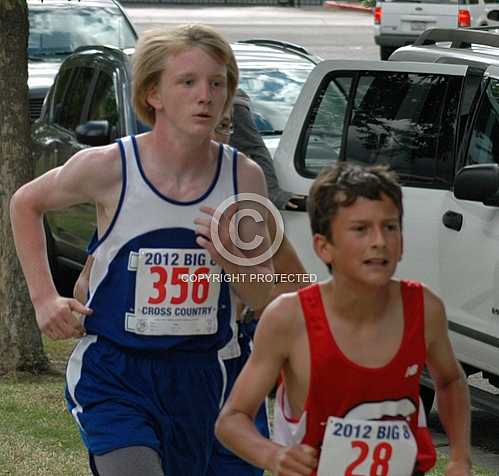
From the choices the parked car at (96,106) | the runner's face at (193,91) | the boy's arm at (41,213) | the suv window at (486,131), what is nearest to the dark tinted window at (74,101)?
the parked car at (96,106)

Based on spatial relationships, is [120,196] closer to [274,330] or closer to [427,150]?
[274,330]

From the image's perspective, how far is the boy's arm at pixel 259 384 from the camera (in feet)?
11.1

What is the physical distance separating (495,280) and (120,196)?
291 centimetres

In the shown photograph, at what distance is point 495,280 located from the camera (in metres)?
6.75

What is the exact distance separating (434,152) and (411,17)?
21.3 metres

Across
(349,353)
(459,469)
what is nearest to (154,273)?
(349,353)

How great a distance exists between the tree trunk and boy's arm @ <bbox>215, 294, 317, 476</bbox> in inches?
211

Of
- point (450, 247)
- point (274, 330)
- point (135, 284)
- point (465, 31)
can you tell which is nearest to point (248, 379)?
point (274, 330)

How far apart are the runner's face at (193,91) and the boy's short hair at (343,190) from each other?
799 mm

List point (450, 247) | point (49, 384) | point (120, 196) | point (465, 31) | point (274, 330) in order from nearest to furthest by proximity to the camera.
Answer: point (274, 330)
point (120, 196)
point (450, 247)
point (465, 31)
point (49, 384)

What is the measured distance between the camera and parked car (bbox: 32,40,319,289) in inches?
405

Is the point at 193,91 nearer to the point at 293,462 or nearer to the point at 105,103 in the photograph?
the point at 293,462

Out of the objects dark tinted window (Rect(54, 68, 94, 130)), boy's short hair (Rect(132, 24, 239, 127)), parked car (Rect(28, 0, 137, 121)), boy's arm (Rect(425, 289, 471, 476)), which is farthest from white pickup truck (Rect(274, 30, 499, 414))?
parked car (Rect(28, 0, 137, 121))
